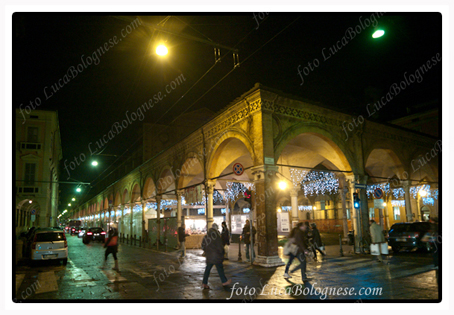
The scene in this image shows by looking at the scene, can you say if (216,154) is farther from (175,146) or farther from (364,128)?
(364,128)

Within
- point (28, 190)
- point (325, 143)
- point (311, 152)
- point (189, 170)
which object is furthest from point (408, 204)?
point (28, 190)

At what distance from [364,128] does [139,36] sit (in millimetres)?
12730

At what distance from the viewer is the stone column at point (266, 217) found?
12.0 m

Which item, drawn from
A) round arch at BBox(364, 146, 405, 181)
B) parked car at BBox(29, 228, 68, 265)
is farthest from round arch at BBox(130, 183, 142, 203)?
round arch at BBox(364, 146, 405, 181)

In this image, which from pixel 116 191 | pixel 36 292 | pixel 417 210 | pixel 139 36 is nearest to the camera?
pixel 36 292

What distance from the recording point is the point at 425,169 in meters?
21.4

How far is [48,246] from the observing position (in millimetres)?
13844

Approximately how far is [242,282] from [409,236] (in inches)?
392

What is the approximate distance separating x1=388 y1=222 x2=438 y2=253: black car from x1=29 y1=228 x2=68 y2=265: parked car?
15.5 meters

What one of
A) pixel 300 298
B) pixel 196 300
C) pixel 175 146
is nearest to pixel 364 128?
pixel 175 146

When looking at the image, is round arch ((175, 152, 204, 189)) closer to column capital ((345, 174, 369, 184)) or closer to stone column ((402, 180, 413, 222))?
column capital ((345, 174, 369, 184))

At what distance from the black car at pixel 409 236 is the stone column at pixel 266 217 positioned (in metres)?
6.79

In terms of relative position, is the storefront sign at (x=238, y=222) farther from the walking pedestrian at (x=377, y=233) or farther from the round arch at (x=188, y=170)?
the walking pedestrian at (x=377, y=233)

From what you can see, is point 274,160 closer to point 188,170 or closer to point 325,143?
point 325,143
